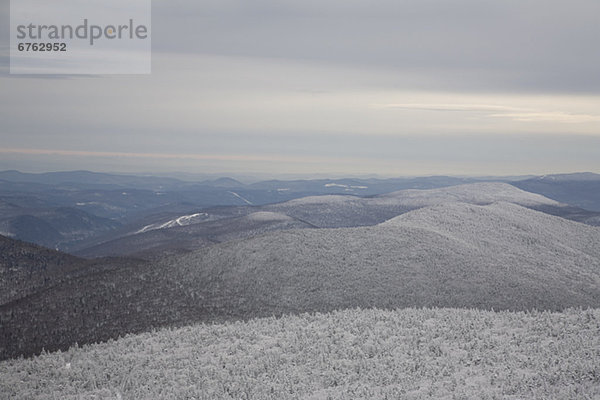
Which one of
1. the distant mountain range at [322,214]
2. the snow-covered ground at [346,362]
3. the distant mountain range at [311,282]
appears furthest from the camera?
the distant mountain range at [322,214]

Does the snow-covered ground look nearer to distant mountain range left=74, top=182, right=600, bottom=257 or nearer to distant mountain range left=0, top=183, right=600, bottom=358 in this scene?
distant mountain range left=0, top=183, right=600, bottom=358

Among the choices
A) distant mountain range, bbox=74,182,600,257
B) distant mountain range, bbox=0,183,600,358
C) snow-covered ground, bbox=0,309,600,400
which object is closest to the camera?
snow-covered ground, bbox=0,309,600,400

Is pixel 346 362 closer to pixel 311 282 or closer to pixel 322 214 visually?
pixel 311 282

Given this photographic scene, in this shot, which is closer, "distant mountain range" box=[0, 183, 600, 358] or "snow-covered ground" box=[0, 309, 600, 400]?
"snow-covered ground" box=[0, 309, 600, 400]

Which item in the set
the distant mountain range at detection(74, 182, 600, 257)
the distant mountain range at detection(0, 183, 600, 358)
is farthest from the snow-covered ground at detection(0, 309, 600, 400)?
the distant mountain range at detection(74, 182, 600, 257)

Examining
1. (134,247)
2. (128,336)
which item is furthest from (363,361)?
(134,247)

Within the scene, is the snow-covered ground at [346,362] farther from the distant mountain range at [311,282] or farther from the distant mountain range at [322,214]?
the distant mountain range at [322,214]

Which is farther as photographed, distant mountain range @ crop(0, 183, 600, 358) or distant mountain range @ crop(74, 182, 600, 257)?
distant mountain range @ crop(74, 182, 600, 257)

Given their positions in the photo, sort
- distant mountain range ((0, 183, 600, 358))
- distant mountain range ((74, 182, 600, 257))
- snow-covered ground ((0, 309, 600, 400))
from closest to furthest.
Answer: snow-covered ground ((0, 309, 600, 400)) → distant mountain range ((0, 183, 600, 358)) → distant mountain range ((74, 182, 600, 257))

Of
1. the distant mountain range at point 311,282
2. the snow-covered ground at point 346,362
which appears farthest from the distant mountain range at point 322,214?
the snow-covered ground at point 346,362

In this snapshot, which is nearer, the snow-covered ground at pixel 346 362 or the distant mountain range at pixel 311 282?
the snow-covered ground at pixel 346 362
